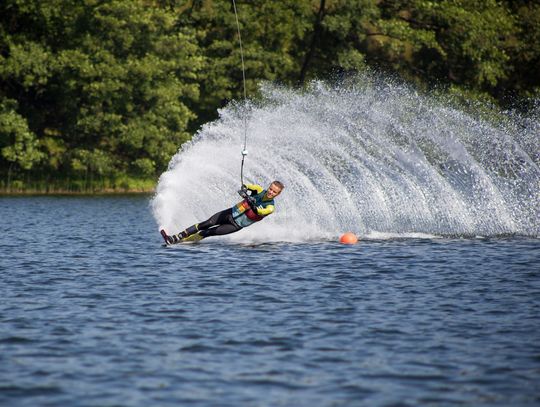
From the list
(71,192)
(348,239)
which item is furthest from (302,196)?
(71,192)

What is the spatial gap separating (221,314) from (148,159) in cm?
4002

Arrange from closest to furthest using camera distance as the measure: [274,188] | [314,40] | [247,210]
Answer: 1. [274,188]
2. [247,210]
3. [314,40]

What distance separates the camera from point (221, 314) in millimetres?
13695

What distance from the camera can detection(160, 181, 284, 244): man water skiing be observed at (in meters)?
21.6

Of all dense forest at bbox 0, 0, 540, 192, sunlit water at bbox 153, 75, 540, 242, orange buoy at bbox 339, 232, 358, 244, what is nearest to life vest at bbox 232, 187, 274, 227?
sunlit water at bbox 153, 75, 540, 242

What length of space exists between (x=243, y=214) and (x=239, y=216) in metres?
0.11

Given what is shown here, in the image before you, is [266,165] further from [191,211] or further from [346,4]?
[346,4]

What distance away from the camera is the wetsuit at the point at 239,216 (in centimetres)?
2166

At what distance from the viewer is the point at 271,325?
508 inches

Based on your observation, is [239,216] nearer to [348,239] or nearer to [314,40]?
[348,239]

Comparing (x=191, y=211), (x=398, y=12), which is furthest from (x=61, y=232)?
(x=398, y=12)

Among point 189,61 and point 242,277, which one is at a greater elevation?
point 189,61

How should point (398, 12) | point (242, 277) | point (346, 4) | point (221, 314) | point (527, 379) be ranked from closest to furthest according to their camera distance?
point (527, 379)
point (221, 314)
point (242, 277)
point (346, 4)
point (398, 12)

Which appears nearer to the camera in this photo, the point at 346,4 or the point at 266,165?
the point at 266,165
